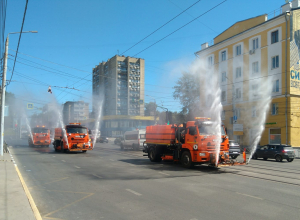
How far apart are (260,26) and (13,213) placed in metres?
34.2

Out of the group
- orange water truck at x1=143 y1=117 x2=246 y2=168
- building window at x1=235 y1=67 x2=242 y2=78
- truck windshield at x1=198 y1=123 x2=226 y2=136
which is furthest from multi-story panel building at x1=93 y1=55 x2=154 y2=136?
truck windshield at x1=198 y1=123 x2=226 y2=136

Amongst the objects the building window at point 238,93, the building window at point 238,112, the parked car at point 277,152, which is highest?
the building window at point 238,93

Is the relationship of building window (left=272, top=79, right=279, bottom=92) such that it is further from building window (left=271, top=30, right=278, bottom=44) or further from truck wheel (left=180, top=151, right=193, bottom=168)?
truck wheel (left=180, top=151, right=193, bottom=168)

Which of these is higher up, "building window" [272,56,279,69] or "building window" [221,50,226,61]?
"building window" [221,50,226,61]

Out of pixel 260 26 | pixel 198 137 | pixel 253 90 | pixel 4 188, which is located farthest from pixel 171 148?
pixel 260 26

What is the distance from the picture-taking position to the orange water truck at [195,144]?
12359 millimetres

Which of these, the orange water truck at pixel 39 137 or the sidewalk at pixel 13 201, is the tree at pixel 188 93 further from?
the sidewalk at pixel 13 201

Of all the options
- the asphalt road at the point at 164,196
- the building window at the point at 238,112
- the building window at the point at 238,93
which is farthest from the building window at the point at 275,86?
the asphalt road at the point at 164,196

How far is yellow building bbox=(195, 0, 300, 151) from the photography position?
29.0 meters

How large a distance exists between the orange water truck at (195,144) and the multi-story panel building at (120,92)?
49416mm

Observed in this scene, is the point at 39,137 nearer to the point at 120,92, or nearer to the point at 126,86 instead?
the point at 120,92

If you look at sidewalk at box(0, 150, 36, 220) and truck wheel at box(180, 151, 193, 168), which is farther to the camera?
truck wheel at box(180, 151, 193, 168)

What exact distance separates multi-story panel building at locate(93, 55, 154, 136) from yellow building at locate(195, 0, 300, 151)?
3339 cm

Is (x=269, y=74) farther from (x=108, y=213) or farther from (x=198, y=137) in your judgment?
(x=108, y=213)
